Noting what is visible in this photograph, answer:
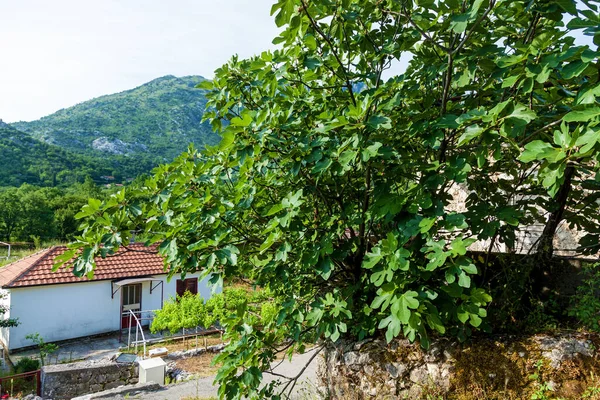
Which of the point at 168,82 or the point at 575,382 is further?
the point at 168,82

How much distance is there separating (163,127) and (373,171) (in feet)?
383

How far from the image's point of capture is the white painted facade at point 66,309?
14.3m

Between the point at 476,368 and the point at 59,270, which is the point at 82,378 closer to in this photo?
the point at 59,270

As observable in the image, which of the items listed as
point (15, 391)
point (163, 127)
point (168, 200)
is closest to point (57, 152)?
point (163, 127)

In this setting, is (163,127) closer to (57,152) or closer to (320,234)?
(57,152)

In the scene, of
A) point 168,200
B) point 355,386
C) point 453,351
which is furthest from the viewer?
point 355,386

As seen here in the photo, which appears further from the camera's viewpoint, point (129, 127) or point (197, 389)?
point (129, 127)

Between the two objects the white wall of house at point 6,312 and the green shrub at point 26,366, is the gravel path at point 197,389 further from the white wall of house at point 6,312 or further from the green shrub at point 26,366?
the white wall of house at point 6,312

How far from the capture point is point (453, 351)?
3197 millimetres

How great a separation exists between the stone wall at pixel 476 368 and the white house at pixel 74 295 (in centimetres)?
1200

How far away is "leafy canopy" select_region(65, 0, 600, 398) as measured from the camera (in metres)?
2.18

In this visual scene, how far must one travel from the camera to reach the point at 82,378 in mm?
9977

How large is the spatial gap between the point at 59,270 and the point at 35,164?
180ft

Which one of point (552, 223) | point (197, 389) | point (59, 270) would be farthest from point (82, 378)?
point (552, 223)
